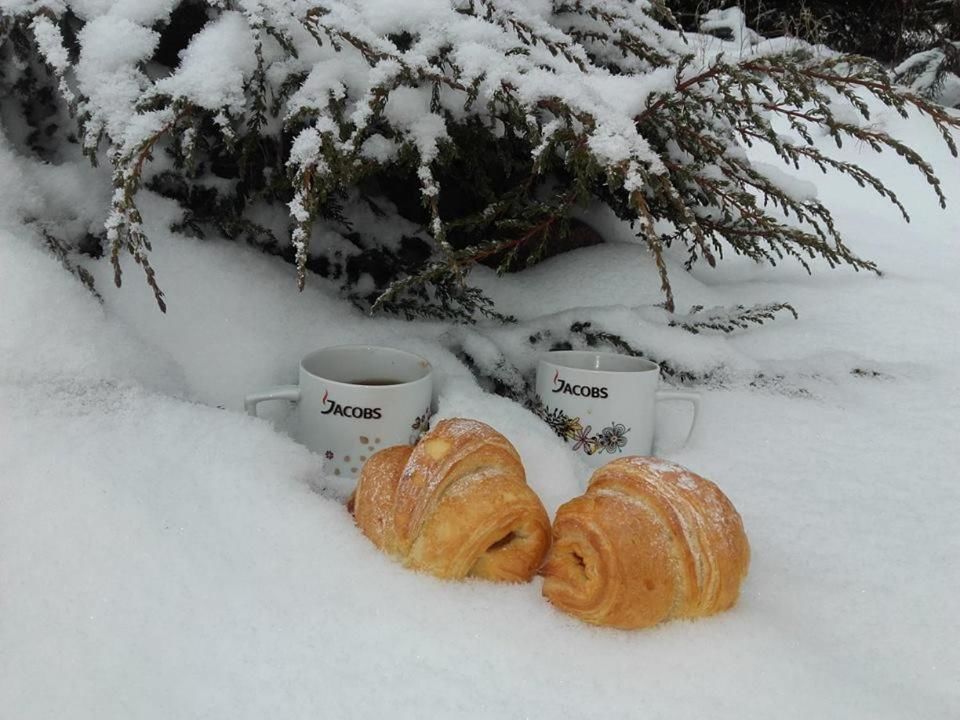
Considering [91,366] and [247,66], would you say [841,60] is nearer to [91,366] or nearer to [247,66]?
[247,66]

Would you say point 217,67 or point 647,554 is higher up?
point 217,67

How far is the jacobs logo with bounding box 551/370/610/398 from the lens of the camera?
35.0 inches

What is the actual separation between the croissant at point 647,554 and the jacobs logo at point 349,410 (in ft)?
0.87

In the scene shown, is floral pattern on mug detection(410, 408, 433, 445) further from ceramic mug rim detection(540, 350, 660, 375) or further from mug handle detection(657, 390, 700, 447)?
mug handle detection(657, 390, 700, 447)

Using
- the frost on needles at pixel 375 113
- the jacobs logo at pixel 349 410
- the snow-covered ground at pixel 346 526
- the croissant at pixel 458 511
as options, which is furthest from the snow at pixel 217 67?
the croissant at pixel 458 511

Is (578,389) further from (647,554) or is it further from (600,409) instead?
(647,554)

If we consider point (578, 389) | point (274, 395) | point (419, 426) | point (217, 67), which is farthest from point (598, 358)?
point (217, 67)

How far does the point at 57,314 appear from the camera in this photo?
808 mm

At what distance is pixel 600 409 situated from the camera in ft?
2.93

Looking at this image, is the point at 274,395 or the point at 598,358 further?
Answer: the point at 598,358

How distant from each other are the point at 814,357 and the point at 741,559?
0.64 m

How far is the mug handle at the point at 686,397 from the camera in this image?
3.14 feet

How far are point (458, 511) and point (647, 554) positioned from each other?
0.52 feet

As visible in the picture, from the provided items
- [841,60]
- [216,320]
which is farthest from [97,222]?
[841,60]
